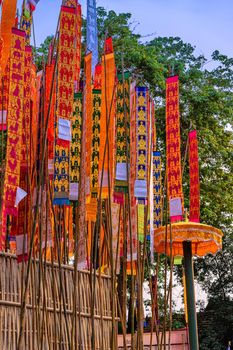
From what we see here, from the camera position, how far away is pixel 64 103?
266 cm

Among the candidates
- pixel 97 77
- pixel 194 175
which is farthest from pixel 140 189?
pixel 194 175

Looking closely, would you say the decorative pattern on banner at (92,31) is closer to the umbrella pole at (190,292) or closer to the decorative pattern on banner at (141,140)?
the decorative pattern on banner at (141,140)

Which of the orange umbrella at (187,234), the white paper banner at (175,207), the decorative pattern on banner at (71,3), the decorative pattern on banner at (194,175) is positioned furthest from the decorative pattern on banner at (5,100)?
the decorative pattern on banner at (194,175)

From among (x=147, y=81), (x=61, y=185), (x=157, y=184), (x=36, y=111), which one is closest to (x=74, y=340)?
(x=61, y=185)

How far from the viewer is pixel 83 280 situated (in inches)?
150

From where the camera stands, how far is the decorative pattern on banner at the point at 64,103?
2.58 metres

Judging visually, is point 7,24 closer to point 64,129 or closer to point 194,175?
point 64,129

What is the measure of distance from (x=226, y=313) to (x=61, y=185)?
6.14 metres

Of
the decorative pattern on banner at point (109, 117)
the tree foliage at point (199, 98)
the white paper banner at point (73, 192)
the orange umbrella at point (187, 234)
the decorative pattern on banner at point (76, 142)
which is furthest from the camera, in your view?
the tree foliage at point (199, 98)

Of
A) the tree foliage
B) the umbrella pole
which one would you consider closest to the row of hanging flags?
the umbrella pole

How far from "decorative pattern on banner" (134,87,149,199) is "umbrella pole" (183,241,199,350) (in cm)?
140

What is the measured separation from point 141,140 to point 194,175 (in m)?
1.36

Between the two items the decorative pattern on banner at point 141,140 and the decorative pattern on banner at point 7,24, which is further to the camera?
the decorative pattern on banner at point 141,140

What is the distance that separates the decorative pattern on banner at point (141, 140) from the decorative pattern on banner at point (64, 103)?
30cm
